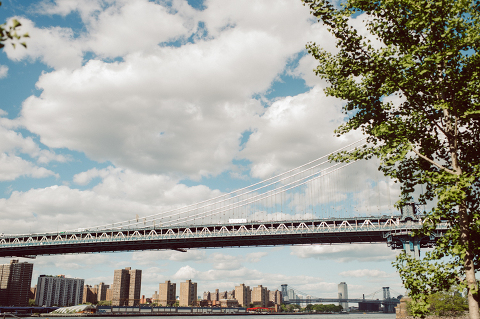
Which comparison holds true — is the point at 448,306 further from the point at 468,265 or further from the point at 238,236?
the point at 468,265

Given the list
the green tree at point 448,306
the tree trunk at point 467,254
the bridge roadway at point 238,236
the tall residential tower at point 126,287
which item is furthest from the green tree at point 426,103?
the tall residential tower at point 126,287

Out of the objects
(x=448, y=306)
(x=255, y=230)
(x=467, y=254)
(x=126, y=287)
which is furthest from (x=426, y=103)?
(x=126, y=287)

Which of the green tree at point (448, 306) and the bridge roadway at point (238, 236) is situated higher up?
the bridge roadway at point (238, 236)

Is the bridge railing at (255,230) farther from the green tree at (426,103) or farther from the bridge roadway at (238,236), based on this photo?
the green tree at (426,103)

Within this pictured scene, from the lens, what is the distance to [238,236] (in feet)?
265

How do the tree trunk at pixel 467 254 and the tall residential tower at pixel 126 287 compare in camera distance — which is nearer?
the tree trunk at pixel 467 254

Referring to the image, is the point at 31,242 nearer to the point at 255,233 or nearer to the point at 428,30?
the point at 255,233

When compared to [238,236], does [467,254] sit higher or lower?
lower

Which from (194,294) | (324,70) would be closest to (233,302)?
(194,294)

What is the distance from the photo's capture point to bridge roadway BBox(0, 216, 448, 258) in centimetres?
7369

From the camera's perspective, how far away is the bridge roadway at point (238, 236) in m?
73.7

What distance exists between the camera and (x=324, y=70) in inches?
591

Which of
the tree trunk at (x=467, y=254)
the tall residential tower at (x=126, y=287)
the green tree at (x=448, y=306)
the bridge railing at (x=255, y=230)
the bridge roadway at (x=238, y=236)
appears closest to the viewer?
the tree trunk at (x=467, y=254)

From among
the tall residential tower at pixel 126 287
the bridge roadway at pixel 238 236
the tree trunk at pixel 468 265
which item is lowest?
the tall residential tower at pixel 126 287
